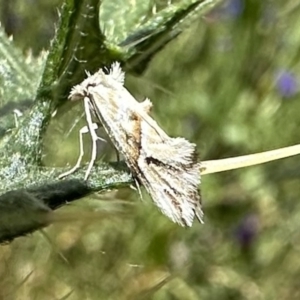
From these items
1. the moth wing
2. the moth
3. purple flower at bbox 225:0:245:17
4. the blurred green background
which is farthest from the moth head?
purple flower at bbox 225:0:245:17

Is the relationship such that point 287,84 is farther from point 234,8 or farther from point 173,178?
point 173,178

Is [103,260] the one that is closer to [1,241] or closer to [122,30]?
[122,30]

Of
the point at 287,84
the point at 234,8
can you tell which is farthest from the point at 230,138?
the point at 234,8

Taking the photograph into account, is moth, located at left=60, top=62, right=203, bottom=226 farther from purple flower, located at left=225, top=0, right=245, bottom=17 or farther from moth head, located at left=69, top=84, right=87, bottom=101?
purple flower, located at left=225, top=0, right=245, bottom=17

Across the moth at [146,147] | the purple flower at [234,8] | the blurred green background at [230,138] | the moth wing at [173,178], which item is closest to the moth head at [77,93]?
the moth at [146,147]

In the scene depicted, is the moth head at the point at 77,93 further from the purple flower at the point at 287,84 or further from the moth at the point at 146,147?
the purple flower at the point at 287,84

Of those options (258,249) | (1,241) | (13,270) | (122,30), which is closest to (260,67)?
(258,249)
